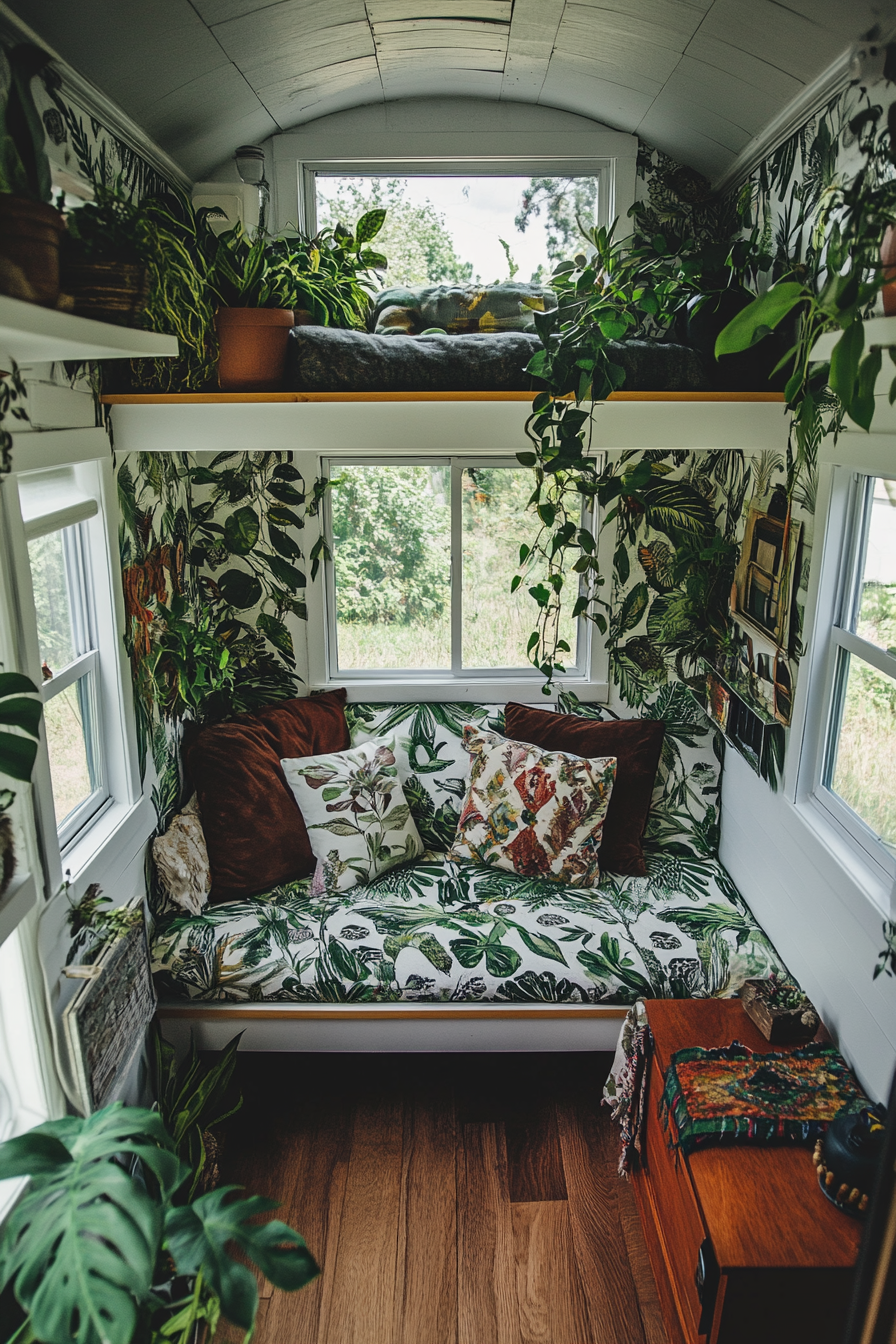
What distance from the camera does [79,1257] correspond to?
1.30 metres

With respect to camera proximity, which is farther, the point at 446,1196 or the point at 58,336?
the point at 446,1196

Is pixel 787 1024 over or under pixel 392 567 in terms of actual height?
under

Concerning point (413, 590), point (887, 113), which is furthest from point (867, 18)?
point (413, 590)

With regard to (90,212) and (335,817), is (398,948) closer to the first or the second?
Result: (335,817)

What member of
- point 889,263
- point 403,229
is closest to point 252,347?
point 403,229

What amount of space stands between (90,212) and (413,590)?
1.84m

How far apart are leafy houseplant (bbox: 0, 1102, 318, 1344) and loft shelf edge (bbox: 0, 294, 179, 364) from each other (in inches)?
49.1

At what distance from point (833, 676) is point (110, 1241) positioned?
1913 millimetres

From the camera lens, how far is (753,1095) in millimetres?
1944

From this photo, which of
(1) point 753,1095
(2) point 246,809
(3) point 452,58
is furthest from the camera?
(2) point 246,809

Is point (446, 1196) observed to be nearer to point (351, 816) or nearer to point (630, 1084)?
point (630, 1084)

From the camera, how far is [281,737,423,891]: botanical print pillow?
288 centimetres

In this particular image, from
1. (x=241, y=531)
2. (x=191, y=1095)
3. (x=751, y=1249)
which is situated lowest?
(x=191, y=1095)

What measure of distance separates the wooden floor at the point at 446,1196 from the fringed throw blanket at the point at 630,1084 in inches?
7.7
